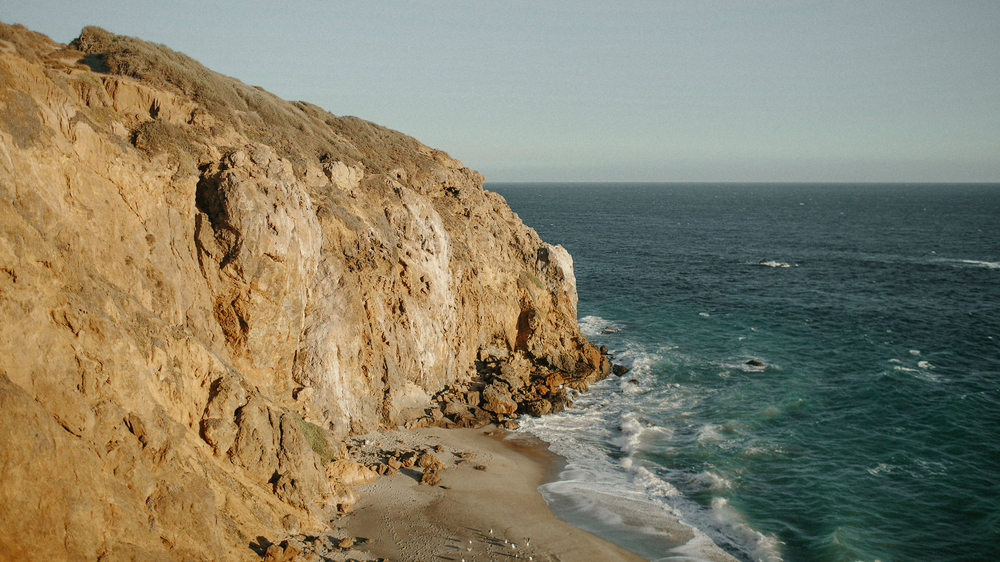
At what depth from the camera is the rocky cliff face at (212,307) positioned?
48.6 feet

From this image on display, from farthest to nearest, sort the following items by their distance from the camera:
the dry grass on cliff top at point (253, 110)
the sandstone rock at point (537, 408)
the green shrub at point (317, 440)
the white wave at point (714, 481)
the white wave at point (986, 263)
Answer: the white wave at point (986, 263) < the sandstone rock at point (537, 408) < the dry grass on cliff top at point (253, 110) < the white wave at point (714, 481) < the green shrub at point (317, 440)

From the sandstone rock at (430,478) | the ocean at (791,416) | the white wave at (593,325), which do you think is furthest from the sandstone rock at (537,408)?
the white wave at (593,325)

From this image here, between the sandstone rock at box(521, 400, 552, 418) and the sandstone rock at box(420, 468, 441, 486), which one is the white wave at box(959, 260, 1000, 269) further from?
the sandstone rock at box(420, 468, 441, 486)

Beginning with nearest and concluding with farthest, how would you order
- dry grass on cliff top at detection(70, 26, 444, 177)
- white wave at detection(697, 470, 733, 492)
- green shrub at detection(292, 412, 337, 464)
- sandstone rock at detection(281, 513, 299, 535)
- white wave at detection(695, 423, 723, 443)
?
sandstone rock at detection(281, 513, 299, 535) → green shrub at detection(292, 412, 337, 464) → white wave at detection(697, 470, 733, 492) → dry grass on cliff top at detection(70, 26, 444, 177) → white wave at detection(695, 423, 723, 443)

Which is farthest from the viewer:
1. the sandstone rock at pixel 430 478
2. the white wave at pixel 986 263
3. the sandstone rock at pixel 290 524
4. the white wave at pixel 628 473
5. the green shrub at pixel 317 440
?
the white wave at pixel 986 263

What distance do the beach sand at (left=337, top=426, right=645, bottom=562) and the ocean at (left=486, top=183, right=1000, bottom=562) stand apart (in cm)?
150

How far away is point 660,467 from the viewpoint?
29969 millimetres

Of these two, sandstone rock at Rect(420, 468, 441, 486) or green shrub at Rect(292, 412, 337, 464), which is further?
sandstone rock at Rect(420, 468, 441, 486)

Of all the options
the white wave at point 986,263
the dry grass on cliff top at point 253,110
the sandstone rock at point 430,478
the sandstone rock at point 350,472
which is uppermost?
the dry grass on cliff top at point 253,110

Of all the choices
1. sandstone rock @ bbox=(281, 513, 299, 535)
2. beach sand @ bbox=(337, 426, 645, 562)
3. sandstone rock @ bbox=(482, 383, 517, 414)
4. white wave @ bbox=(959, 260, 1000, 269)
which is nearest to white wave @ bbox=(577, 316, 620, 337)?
sandstone rock @ bbox=(482, 383, 517, 414)

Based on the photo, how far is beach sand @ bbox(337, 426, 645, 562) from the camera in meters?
21.8

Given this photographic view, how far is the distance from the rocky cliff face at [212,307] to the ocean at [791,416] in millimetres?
6881

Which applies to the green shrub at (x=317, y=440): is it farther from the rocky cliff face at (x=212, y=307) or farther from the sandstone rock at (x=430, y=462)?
the sandstone rock at (x=430, y=462)

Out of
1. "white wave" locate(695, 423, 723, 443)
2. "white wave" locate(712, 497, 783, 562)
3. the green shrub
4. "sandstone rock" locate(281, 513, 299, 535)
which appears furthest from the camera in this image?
"white wave" locate(695, 423, 723, 443)
